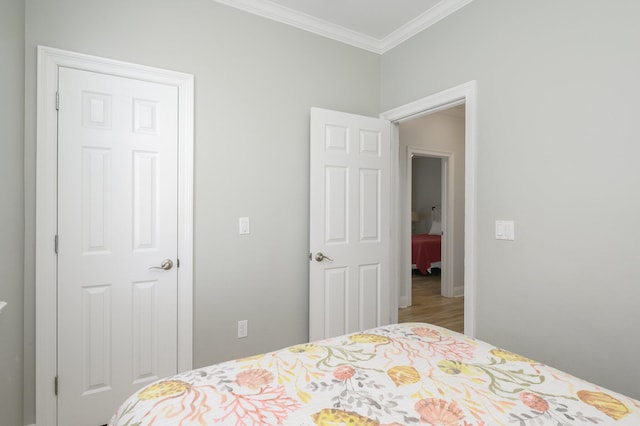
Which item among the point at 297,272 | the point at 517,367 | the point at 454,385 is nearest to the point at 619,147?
the point at 517,367

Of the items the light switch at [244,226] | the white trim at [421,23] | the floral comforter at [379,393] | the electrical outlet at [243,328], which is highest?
the white trim at [421,23]

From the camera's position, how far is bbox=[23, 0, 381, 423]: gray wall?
211cm

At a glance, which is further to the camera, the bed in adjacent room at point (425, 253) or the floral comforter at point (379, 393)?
the bed in adjacent room at point (425, 253)

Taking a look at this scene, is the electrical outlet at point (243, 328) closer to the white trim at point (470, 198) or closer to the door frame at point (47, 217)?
the door frame at point (47, 217)

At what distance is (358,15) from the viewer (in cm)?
263

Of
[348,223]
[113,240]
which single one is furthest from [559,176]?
[113,240]

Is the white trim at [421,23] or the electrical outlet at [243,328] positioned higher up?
the white trim at [421,23]

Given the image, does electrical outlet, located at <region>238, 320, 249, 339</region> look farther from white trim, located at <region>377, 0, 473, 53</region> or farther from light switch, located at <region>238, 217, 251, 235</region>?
white trim, located at <region>377, 0, 473, 53</region>

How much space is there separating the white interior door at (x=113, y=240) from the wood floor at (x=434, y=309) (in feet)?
8.97

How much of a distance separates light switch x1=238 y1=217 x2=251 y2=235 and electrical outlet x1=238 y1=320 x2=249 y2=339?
65cm

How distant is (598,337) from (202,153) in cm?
249

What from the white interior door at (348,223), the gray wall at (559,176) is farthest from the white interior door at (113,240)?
the gray wall at (559,176)

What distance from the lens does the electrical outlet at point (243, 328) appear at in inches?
96.9

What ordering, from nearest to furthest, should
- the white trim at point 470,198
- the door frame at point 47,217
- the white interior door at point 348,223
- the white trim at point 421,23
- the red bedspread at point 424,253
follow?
the door frame at point 47,217 → the white trim at point 470,198 → the white trim at point 421,23 → the white interior door at point 348,223 → the red bedspread at point 424,253
